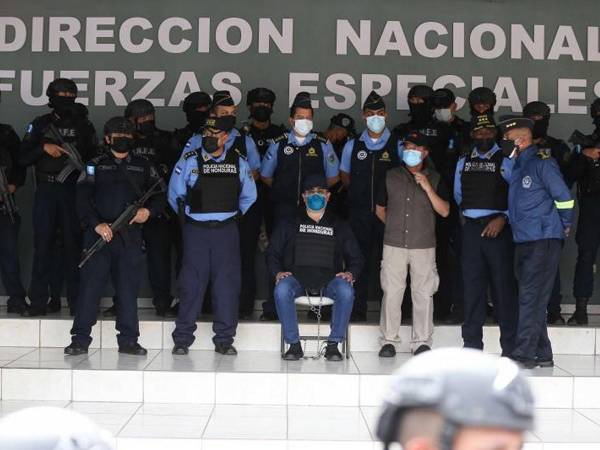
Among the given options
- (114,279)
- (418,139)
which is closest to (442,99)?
(418,139)

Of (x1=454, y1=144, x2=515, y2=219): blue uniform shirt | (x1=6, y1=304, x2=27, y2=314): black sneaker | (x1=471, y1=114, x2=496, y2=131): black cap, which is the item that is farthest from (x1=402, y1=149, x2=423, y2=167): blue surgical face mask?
(x1=6, y1=304, x2=27, y2=314): black sneaker

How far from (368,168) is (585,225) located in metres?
1.72

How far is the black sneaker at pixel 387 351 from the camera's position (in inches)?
230

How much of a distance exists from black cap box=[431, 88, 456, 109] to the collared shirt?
855mm

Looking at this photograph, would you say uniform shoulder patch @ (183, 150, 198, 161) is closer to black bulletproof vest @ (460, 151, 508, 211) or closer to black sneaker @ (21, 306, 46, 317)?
black sneaker @ (21, 306, 46, 317)

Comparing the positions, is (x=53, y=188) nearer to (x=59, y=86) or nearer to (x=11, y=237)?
(x=11, y=237)

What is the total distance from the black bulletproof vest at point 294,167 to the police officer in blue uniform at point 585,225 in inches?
76.1

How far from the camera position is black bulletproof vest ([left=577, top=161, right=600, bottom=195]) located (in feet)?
20.1

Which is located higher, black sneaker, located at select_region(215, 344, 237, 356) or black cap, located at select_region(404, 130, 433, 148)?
black cap, located at select_region(404, 130, 433, 148)

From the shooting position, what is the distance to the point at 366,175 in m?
6.22

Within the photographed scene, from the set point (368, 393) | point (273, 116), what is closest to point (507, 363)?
point (368, 393)

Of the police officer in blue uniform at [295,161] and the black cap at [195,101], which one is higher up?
the black cap at [195,101]

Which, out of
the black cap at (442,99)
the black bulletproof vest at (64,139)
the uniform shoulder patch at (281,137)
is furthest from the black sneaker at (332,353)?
the black bulletproof vest at (64,139)

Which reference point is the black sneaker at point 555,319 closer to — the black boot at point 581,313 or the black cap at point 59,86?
the black boot at point 581,313
